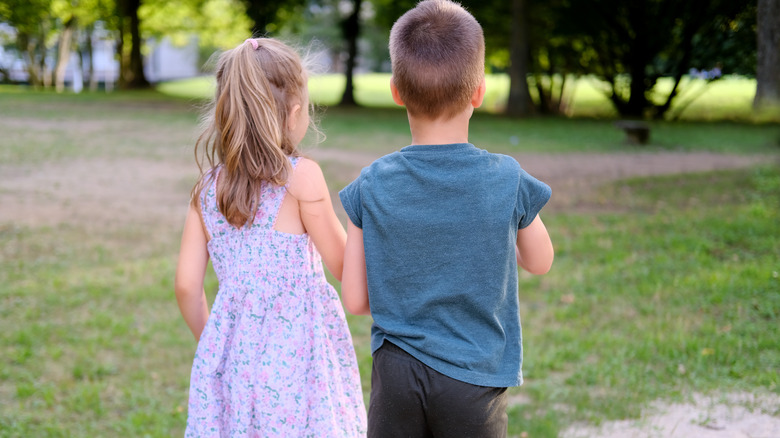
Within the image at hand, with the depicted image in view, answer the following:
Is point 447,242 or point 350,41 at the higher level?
point 350,41

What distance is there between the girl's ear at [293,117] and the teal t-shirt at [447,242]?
450mm

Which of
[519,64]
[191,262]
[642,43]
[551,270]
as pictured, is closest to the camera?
[191,262]

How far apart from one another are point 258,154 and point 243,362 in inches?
22.9

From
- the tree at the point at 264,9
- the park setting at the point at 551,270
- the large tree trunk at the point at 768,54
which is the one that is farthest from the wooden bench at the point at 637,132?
the tree at the point at 264,9

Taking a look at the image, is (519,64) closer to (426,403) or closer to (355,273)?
(355,273)

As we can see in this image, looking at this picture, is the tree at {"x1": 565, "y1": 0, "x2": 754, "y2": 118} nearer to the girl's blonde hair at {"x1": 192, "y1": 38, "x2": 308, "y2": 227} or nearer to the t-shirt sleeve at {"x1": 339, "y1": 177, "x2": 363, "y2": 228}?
the girl's blonde hair at {"x1": 192, "y1": 38, "x2": 308, "y2": 227}

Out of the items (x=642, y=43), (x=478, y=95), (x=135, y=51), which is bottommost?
(x=135, y=51)

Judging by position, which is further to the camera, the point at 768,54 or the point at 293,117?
the point at 768,54

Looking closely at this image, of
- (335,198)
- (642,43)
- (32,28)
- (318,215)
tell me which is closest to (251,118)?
(318,215)

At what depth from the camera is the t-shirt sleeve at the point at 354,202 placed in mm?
1649

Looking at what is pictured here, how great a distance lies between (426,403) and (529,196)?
53cm

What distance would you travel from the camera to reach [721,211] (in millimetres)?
7500

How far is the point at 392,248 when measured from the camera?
1632mm

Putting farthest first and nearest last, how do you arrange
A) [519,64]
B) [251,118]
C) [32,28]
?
[32,28], [519,64], [251,118]
